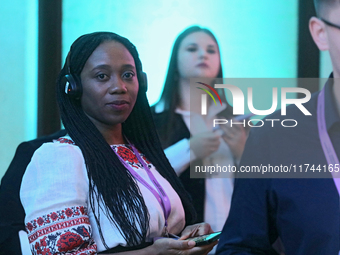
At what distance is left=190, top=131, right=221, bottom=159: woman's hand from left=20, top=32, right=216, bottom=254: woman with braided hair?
0.88 meters

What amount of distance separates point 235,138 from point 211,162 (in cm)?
19

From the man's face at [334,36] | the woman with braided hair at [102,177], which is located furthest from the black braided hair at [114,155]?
the man's face at [334,36]

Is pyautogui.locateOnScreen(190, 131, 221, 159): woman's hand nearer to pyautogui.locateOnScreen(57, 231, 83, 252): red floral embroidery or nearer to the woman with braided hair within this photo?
the woman with braided hair

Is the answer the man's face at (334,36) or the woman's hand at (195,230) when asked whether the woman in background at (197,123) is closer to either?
the man's face at (334,36)

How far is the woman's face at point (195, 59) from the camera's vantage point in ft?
6.84

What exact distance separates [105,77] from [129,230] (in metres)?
0.43

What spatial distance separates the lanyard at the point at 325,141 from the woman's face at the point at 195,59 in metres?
0.82

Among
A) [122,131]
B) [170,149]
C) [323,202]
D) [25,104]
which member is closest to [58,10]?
[25,104]

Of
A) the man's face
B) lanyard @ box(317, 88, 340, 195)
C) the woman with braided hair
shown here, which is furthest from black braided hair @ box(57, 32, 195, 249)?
the man's face

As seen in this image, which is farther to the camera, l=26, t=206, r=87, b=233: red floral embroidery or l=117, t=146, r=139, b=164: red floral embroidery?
l=117, t=146, r=139, b=164: red floral embroidery

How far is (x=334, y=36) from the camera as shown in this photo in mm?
1441

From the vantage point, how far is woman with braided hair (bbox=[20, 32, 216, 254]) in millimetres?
888

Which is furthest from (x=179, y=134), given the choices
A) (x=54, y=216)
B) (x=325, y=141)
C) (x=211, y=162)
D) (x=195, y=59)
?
(x=54, y=216)

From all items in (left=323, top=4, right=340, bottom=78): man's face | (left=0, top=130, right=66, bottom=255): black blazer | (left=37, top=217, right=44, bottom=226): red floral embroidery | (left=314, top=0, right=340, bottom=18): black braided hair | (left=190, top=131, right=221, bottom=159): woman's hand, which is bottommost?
(left=0, top=130, right=66, bottom=255): black blazer
